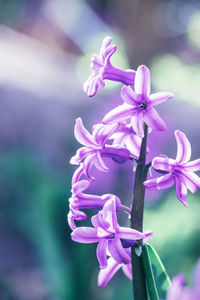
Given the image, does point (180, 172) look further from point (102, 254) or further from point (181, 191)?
point (102, 254)

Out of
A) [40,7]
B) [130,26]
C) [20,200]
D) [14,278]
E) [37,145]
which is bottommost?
[14,278]

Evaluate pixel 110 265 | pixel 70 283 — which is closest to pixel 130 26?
pixel 70 283

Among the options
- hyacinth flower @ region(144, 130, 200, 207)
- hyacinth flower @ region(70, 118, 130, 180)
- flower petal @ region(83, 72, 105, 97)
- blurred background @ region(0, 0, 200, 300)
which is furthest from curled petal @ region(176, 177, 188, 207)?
blurred background @ region(0, 0, 200, 300)

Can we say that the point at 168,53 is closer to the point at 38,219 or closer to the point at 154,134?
the point at 154,134

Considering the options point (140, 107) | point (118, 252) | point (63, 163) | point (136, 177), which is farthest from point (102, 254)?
point (63, 163)

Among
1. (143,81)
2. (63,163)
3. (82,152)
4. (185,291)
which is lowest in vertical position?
(185,291)

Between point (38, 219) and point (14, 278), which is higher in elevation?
point (38, 219)
